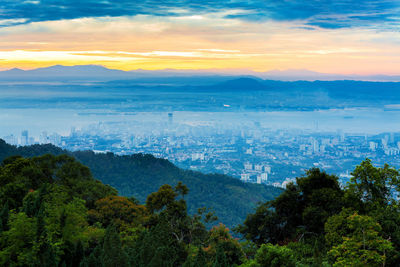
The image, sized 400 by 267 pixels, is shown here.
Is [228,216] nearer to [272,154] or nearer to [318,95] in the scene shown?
[272,154]

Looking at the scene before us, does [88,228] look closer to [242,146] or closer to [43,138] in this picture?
[242,146]

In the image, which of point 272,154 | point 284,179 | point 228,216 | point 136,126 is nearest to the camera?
point 228,216

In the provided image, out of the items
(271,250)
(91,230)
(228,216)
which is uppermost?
(271,250)

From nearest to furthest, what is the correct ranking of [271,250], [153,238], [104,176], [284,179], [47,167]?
1. [271,250]
2. [153,238]
3. [47,167]
4. [104,176]
5. [284,179]

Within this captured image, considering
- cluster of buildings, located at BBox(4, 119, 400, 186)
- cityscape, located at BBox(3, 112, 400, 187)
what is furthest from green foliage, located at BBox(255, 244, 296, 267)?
cluster of buildings, located at BBox(4, 119, 400, 186)

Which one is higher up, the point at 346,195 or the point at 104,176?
→ the point at 346,195

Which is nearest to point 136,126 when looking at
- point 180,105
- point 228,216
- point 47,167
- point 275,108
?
point 180,105

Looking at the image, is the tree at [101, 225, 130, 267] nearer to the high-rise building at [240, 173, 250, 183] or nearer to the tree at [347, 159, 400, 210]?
the tree at [347, 159, 400, 210]
